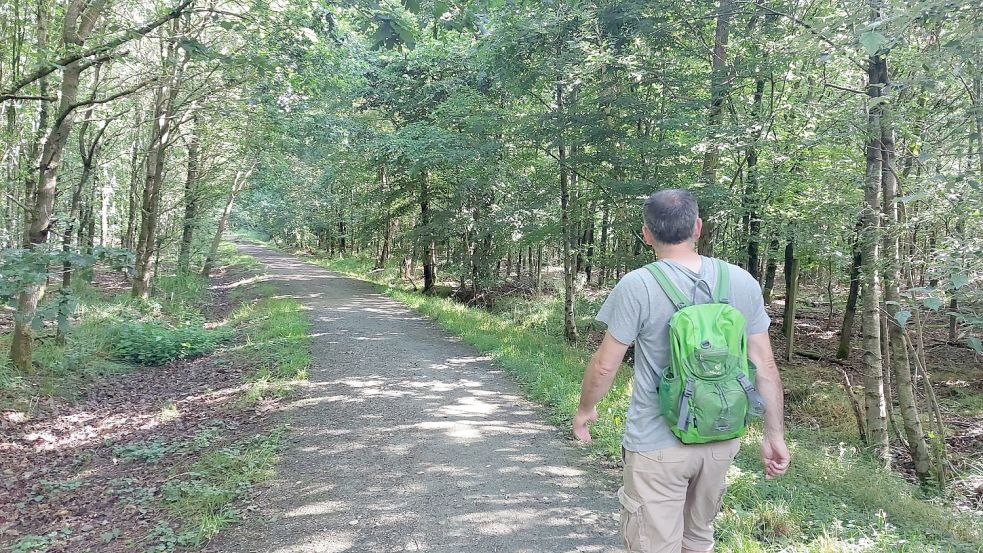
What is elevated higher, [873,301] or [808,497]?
[873,301]

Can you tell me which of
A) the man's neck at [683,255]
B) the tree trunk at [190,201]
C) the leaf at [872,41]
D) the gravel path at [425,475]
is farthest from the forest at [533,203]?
the man's neck at [683,255]

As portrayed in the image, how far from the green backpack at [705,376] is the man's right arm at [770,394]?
0.22 meters

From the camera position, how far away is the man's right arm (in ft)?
8.07

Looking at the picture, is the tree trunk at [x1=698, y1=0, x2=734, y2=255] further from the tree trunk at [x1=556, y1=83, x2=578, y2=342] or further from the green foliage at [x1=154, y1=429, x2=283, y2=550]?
the green foliage at [x1=154, y1=429, x2=283, y2=550]

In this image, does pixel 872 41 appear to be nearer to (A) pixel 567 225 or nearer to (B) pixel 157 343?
(A) pixel 567 225

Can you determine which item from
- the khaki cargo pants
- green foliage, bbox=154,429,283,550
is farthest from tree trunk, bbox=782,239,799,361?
the khaki cargo pants

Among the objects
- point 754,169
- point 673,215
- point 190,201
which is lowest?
point 673,215

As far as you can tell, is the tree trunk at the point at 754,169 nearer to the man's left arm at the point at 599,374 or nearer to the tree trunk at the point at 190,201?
the man's left arm at the point at 599,374

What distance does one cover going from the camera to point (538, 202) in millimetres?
11875

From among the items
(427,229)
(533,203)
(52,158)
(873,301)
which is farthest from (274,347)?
(873,301)

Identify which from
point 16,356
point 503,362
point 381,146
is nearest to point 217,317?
point 381,146

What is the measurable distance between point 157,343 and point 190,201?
9156 millimetres

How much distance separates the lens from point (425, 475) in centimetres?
473

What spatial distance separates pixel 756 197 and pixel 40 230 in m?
10.1
